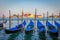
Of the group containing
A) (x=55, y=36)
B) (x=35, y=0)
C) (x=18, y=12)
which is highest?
(x=35, y=0)

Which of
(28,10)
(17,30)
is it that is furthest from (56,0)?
(17,30)

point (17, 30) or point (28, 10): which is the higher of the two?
point (28, 10)

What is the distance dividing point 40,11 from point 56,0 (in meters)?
0.98

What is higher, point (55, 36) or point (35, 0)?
point (35, 0)

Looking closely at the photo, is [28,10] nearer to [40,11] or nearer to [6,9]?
[40,11]

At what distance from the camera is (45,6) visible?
7.25 m

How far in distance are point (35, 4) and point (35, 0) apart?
0.20 meters

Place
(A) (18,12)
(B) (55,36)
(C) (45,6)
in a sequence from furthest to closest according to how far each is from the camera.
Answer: (A) (18,12) < (C) (45,6) < (B) (55,36)

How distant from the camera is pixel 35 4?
292 inches

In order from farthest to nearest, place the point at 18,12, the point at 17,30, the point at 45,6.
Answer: the point at 18,12, the point at 45,6, the point at 17,30

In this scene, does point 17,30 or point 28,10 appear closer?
point 17,30

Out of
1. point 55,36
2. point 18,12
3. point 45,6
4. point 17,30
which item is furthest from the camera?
point 18,12

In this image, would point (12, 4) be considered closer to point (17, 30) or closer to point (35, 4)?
point (35, 4)

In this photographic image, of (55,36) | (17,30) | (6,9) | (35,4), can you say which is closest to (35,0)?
(35,4)
